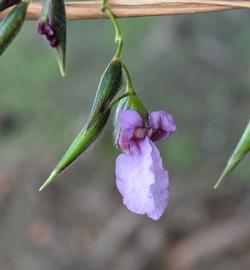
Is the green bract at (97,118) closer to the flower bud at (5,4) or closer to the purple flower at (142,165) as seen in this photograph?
the purple flower at (142,165)

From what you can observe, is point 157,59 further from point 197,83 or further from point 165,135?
point 165,135

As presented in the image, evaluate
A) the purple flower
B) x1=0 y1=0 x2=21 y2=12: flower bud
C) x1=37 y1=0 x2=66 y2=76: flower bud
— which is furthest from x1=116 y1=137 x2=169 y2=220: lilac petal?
x1=0 y1=0 x2=21 y2=12: flower bud

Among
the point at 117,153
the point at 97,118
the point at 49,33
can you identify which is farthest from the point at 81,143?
the point at 117,153

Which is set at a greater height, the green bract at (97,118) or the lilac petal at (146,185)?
the green bract at (97,118)

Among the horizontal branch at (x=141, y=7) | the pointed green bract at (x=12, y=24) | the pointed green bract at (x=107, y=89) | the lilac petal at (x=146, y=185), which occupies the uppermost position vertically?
the pointed green bract at (x=12, y=24)

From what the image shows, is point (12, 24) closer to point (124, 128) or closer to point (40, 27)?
point (40, 27)

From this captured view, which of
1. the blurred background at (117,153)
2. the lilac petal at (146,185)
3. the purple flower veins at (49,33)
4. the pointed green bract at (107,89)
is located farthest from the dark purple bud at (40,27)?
the blurred background at (117,153)
